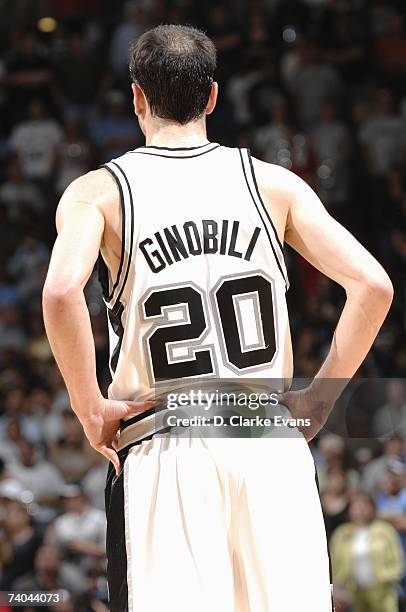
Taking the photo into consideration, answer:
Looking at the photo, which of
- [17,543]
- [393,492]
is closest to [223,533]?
[393,492]

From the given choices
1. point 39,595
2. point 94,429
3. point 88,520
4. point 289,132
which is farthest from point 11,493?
point 94,429

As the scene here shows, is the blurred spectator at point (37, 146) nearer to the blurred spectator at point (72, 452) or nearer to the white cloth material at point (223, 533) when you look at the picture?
the blurred spectator at point (72, 452)

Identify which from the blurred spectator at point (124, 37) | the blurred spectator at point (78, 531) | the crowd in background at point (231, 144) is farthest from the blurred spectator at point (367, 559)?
the blurred spectator at point (124, 37)

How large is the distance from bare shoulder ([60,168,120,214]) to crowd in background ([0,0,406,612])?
4.40m

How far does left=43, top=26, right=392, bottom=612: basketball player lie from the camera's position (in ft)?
10.4

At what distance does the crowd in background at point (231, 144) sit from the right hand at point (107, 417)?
4023 mm

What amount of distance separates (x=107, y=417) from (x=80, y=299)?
38 cm

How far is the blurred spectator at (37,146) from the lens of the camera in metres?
12.8

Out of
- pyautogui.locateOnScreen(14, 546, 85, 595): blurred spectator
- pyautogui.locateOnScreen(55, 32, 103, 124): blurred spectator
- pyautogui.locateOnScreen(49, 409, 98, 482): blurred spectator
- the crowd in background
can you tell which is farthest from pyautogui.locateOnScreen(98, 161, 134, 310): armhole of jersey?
pyautogui.locateOnScreen(55, 32, 103, 124): blurred spectator

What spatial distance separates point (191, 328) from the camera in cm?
329

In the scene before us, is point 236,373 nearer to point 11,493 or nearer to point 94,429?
point 94,429

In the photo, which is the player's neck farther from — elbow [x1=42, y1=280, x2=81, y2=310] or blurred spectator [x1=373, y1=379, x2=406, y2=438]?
blurred spectator [x1=373, y1=379, x2=406, y2=438]

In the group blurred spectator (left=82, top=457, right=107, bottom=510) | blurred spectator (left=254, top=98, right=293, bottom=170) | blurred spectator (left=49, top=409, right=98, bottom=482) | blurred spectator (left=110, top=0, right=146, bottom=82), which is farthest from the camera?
blurred spectator (left=110, top=0, right=146, bottom=82)

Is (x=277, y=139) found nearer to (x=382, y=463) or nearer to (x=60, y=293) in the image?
(x=382, y=463)
